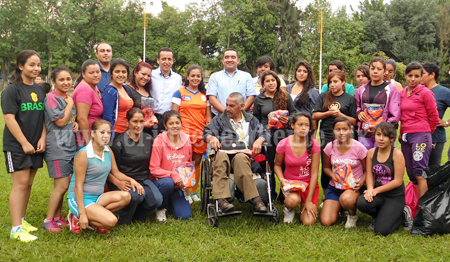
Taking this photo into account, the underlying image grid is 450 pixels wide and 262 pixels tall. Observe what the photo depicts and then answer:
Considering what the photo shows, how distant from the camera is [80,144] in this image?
4.08 meters

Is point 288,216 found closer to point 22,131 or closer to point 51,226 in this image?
point 51,226

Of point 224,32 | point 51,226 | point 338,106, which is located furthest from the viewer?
point 224,32

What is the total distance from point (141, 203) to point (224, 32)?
34.4 m

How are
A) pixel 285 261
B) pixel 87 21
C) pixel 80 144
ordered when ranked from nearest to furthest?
pixel 285 261, pixel 80 144, pixel 87 21

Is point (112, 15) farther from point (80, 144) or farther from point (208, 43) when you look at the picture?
point (80, 144)

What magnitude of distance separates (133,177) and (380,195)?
111 inches

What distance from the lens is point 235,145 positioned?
4.25 m

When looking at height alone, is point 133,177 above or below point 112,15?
below

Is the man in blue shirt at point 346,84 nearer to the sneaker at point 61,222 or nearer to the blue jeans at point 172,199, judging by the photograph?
the blue jeans at point 172,199

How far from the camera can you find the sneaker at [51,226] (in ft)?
12.6

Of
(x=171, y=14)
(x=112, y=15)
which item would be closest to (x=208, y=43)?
(x=171, y=14)

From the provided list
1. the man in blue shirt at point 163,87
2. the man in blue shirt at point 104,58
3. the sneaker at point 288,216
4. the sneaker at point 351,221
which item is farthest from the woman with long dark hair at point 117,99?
the sneaker at point 351,221

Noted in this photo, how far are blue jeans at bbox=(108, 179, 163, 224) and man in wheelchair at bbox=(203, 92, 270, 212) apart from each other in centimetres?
73

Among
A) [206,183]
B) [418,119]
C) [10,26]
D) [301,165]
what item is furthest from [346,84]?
[10,26]
